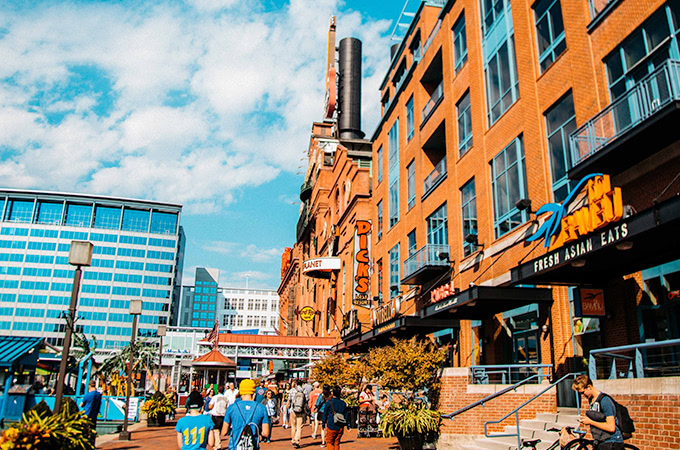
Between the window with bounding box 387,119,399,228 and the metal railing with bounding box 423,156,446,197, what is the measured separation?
4720 millimetres

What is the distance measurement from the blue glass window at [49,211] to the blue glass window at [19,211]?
1.74m

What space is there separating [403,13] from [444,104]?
34.2 ft

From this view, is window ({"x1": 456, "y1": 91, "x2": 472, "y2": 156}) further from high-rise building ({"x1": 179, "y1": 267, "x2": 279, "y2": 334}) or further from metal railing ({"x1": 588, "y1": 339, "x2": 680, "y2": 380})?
high-rise building ({"x1": 179, "y1": 267, "x2": 279, "y2": 334})

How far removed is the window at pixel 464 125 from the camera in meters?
23.6

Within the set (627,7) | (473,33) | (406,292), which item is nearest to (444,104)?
(473,33)

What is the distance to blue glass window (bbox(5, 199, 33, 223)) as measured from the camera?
394 feet

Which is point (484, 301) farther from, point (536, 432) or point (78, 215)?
point (78, 215)

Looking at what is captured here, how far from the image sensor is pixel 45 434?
736 centimetres

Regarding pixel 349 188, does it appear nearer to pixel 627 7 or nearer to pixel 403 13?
pixel 403 13

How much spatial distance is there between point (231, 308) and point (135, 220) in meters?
52.2

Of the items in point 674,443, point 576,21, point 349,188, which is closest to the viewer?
point 674,443

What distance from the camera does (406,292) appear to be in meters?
29.8

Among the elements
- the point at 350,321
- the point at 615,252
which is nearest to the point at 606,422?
the point at 615,252

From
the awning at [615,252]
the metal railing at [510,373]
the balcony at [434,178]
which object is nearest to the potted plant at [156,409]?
the metal railing at [510,373]
